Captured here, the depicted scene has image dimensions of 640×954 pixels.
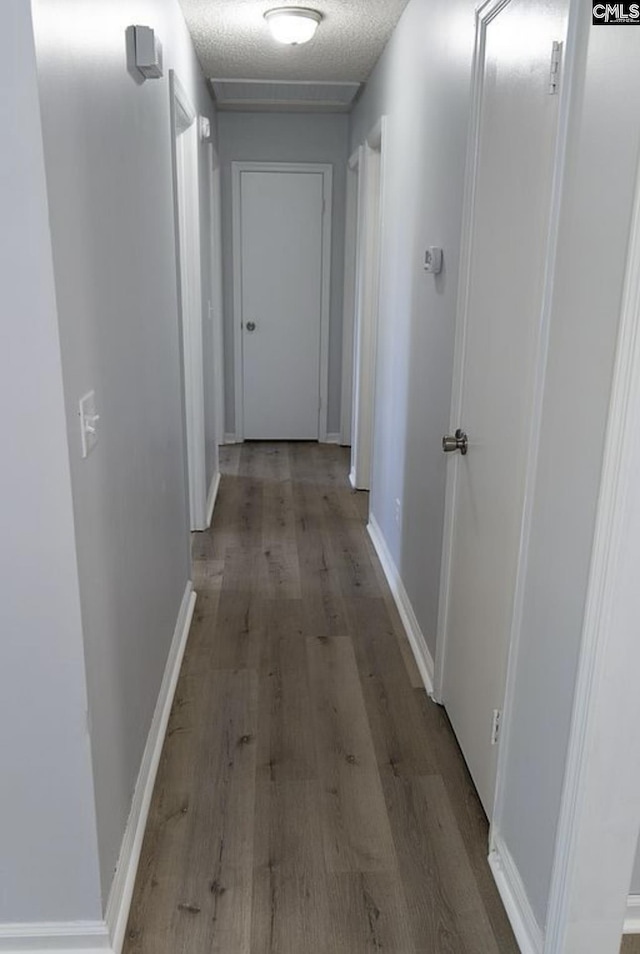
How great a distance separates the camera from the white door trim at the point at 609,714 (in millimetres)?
1237

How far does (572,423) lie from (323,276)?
14.9ft

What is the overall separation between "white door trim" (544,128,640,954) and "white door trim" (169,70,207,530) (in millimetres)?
2370

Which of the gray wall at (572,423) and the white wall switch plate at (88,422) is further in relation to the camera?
the white wall switch plate at (88,422)

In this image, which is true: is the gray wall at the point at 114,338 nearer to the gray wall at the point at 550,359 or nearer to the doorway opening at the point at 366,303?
the gray wall at the point at 550,359

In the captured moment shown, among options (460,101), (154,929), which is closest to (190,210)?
(460,101)

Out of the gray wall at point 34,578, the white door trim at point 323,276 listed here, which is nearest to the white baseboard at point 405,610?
the gray wall at point 34,578

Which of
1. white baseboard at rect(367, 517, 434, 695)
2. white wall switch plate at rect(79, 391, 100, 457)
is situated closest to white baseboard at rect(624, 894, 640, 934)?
white baseboard at rect(367, 517, 434, 695)

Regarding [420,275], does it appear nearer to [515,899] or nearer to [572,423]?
[572,423]

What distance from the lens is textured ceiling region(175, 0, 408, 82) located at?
3195mm

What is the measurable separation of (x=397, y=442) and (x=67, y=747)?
2219 mm

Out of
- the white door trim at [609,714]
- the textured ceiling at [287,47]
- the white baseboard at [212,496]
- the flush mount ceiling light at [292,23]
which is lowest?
the white baseboard at [212,496]

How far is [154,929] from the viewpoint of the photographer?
1710 millimetres

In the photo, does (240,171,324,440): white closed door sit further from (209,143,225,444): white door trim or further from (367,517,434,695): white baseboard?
(367,517,434,695): white baseboard

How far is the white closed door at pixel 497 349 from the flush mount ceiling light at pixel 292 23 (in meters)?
1.50
